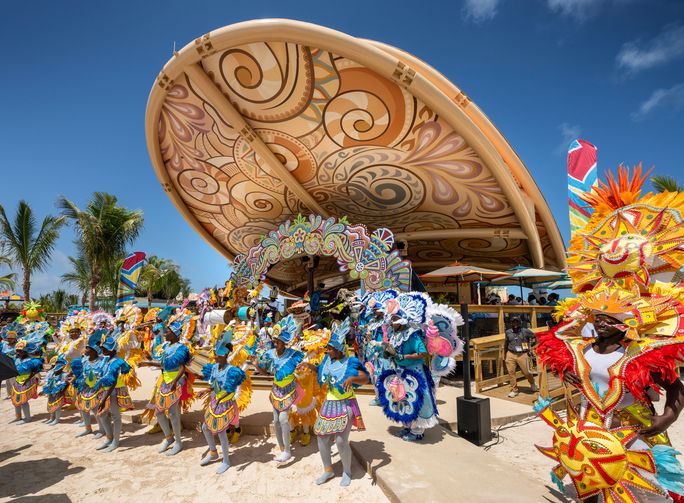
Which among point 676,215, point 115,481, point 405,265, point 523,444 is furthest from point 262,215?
point 676,215

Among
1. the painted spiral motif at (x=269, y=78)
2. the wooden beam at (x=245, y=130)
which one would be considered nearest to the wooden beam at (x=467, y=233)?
the wooden beam at (x=245, y=130)

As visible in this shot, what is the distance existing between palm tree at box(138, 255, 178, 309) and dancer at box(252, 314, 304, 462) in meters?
23.1

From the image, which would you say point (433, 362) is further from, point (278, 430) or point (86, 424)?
point (86, 424)

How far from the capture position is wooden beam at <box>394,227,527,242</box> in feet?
35.8

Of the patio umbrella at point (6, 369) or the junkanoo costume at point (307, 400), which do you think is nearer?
the patio umbrella at point (6, 369)

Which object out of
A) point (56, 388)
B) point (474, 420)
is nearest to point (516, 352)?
point (474, 420)

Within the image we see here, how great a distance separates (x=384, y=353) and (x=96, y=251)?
52.8 feet

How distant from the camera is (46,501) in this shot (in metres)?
3.96

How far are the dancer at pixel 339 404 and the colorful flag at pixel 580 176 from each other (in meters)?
2.75

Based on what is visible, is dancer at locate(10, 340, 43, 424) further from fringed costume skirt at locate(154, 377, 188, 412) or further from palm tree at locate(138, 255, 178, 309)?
palm tree at locate(138, 255, 178, 309)

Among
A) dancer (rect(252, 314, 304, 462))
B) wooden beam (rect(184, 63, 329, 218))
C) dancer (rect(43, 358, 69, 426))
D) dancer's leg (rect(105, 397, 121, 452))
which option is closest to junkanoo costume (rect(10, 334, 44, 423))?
dancer (rect(43, 358, 69, 426))

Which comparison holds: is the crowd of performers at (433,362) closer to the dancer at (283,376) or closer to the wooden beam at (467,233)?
the dancer at (283,376)

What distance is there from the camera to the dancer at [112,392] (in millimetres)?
5336

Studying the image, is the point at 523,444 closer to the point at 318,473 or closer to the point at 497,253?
the point at 318,473
